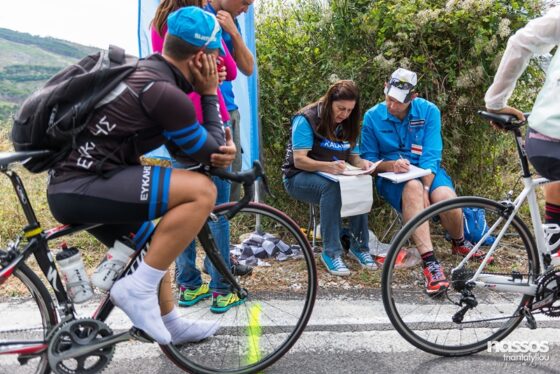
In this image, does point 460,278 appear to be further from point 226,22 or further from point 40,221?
point 40,221

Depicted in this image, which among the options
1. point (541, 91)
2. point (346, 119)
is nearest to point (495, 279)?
point (541, 91)

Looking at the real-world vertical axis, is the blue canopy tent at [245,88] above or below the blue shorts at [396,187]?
above

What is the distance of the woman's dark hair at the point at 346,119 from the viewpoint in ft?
13.3

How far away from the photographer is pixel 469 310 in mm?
3049

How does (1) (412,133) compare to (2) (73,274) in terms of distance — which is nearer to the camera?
(2) (73,274)

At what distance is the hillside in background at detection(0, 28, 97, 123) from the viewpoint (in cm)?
3628

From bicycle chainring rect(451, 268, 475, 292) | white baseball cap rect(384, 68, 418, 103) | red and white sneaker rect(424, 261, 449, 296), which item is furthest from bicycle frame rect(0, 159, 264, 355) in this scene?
white baseball cap rect(384, 68, 418, 103)

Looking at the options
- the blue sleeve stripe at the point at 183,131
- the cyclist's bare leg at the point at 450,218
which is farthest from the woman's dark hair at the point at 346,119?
the blue sleeve stripe at the point at 183,131

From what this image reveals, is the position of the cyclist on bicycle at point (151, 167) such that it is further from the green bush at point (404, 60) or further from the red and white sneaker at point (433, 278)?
the green bush at point (404, 60)

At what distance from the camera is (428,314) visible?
3305 mm

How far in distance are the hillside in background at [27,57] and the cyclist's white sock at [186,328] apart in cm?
3246

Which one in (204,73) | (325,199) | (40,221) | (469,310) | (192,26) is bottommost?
(40,221)

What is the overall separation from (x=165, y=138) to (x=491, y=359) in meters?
2.09

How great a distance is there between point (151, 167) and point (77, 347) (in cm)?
86
